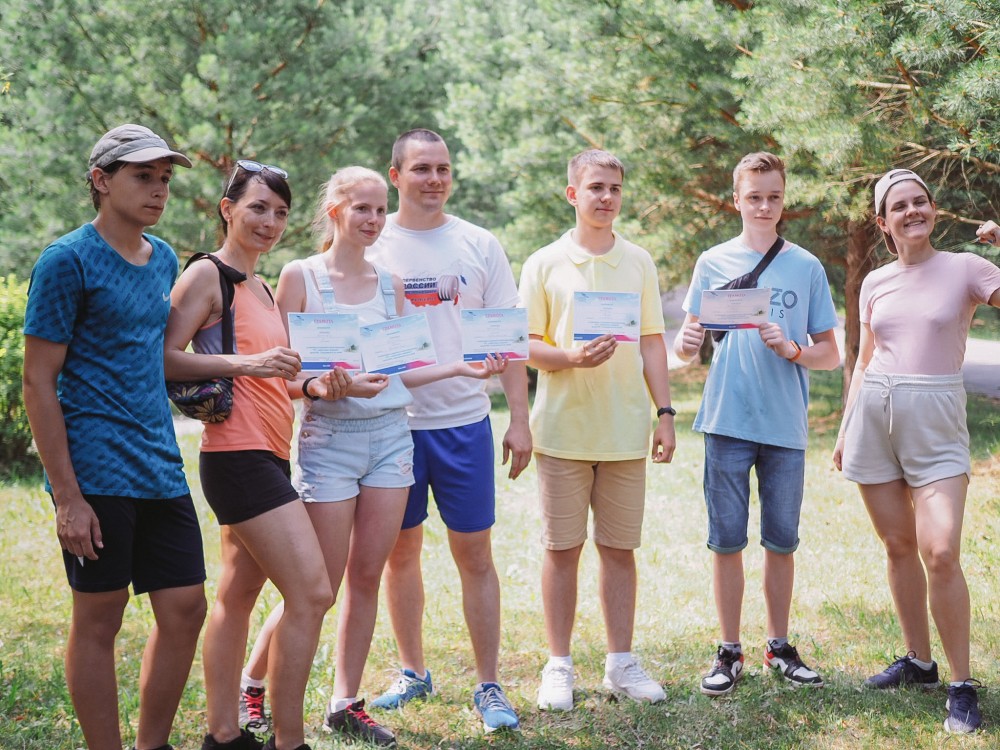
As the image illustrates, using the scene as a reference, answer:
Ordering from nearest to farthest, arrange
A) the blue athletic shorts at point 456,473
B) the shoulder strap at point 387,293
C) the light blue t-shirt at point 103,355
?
the light blue t-shirt at point 103,355 < the shoulder strap at point 387,293 < the blue athletic shorts at point 456,473

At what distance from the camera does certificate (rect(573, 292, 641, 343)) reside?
389 centimetres

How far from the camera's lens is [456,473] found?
12.8 ft

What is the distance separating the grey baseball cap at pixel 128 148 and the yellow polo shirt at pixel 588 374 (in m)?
1.70

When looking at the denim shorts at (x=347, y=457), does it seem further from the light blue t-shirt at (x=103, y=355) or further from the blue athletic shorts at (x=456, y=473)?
the light blue t-shirt at (x=103, y=355)

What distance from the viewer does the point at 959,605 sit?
379cm

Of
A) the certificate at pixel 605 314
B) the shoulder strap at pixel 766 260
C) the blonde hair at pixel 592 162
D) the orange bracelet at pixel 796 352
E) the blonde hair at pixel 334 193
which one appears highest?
the blonde hair at pixel 592 162

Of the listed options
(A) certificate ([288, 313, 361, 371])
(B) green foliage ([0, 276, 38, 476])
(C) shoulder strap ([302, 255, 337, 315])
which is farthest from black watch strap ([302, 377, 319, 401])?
(B) green foliage ([0, 276, 38, 476])

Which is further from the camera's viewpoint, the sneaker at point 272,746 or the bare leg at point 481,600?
the bare leg at point 481,600

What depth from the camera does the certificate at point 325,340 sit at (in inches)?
129

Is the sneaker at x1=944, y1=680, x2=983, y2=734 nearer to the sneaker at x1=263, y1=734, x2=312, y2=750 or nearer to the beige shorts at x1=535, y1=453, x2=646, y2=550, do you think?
→ the beige shorts at x1=535, y1=453, x2=646, y2=550

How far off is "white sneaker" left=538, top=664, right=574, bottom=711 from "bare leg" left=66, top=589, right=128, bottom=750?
1.76 m

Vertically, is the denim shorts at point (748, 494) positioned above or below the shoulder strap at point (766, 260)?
below

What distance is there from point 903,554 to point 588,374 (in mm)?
1522

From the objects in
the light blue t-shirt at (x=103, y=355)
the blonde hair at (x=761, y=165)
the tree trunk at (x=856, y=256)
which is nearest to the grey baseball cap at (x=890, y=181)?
the blonde hair at (x=761, y=165)
